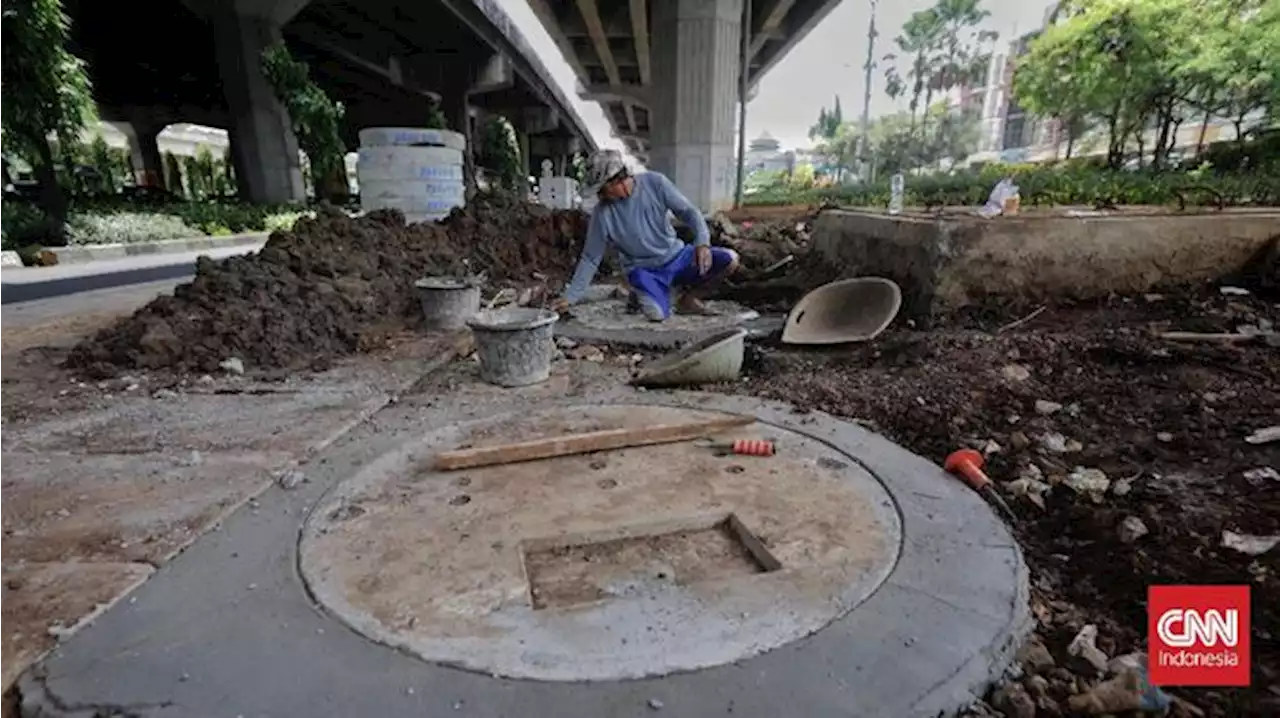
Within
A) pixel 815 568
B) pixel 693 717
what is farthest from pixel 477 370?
pixel 693 717

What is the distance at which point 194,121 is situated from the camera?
91.5 ft

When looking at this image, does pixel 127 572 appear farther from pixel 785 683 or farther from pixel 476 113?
pixel 476 113

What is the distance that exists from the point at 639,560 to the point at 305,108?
14.9m

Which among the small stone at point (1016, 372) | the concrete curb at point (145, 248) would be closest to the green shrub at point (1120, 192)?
the small stone at point (1016, 372)

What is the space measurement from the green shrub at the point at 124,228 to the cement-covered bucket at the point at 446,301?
A: 774 cm

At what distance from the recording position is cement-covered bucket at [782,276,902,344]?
416 centimetres

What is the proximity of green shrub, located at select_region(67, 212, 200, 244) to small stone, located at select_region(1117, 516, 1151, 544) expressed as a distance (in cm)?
1178

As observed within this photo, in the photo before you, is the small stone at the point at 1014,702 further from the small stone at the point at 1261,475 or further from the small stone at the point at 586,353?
the small stone at the point at 586,353

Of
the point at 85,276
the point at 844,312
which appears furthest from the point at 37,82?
the point at 844,312

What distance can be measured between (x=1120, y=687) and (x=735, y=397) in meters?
A: 1.92

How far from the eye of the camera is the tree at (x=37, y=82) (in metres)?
7.04

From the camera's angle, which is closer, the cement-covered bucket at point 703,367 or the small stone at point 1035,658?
the small stone at point 1035,658

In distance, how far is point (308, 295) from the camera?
4.37 metres

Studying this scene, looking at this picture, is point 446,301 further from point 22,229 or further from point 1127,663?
point 22,229
